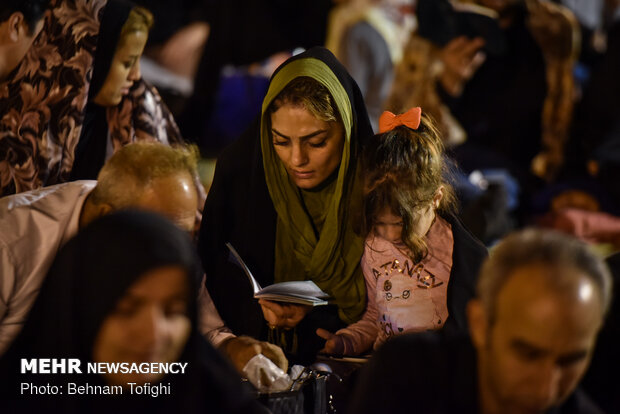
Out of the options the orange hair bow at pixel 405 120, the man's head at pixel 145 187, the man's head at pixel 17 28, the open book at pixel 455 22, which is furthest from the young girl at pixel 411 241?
the open book at pixel 455 22

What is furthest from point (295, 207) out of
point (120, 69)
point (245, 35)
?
point (245, 35)

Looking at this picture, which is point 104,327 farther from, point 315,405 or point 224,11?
point 224,11

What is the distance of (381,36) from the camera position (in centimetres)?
607

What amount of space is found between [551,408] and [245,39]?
5225 millimetres

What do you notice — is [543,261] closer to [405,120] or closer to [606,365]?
[606,365]

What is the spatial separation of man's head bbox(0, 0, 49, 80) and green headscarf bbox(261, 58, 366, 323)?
928mm

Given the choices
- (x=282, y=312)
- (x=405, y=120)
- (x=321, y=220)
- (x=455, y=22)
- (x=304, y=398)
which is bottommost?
(x=304, y=398)

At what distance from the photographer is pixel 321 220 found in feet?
10.4

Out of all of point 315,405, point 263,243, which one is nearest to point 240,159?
point 263,243

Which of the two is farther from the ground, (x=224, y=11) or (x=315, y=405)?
(x=224, y=11)

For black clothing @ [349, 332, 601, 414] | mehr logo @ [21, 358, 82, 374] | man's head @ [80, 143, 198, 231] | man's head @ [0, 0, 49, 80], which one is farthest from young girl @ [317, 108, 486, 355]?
man's head @ [0, 0, 49, 80]

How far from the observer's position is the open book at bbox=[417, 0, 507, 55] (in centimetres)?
572

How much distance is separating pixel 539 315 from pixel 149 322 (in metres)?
0.80

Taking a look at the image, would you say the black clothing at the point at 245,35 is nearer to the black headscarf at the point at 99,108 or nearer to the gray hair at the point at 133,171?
the black headscarf at the point at 99,108
